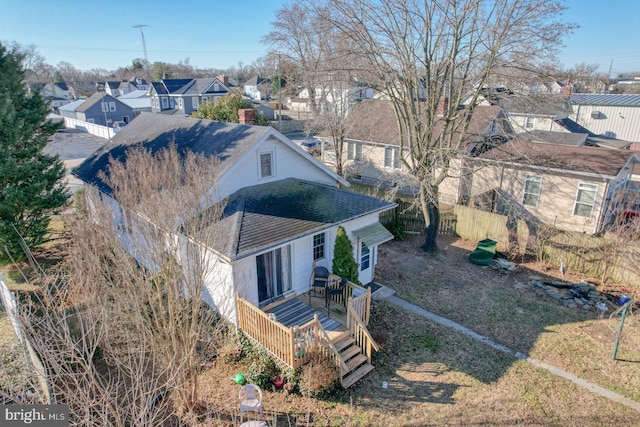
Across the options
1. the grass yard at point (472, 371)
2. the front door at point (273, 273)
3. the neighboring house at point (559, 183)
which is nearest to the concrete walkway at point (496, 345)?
the grass yard at point (472, 371)

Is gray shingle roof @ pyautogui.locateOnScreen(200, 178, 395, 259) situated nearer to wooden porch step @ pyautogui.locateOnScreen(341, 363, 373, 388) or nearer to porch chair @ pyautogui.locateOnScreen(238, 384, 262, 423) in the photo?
porch chair @ pyautogui.locateOnScreen(238, 384, 262, 423)

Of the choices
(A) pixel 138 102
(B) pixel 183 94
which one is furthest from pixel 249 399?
(A) pixel 138 102

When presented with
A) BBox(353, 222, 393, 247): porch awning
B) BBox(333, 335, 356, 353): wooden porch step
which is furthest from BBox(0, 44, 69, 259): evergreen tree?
BBox(333, 335, 356, 353): wooden porch step

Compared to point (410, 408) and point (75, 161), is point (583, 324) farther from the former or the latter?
point (75, 161)

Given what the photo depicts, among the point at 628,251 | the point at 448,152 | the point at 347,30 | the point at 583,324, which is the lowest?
the point at 583,324

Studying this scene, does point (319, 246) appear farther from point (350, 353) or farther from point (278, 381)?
point (278, 381)

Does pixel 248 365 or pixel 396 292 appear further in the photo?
pixel 396 292

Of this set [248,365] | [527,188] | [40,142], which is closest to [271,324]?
[248,365]
